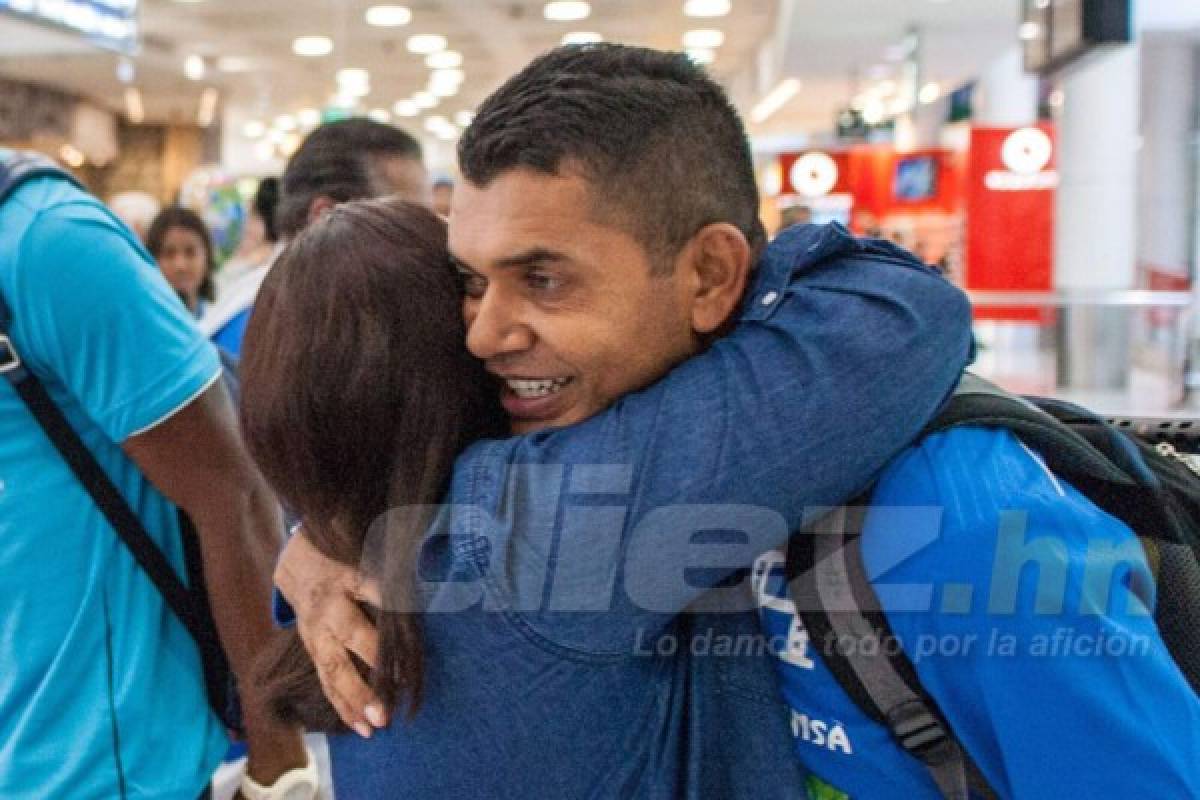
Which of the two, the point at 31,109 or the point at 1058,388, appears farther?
the point at 31,109

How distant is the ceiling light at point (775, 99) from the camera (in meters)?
16.1

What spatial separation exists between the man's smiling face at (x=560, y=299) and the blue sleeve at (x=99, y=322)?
596 millimetres

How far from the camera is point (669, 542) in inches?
40.5

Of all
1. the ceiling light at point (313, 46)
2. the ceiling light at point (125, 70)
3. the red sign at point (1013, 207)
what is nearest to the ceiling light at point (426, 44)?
the ceiling light at point (313, 46)

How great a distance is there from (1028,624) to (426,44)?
14.5m

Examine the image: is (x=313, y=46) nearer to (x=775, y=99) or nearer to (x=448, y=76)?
(x=448, y=76)

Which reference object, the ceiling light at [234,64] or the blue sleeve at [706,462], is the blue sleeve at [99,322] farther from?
the ceiling light at [234,64]

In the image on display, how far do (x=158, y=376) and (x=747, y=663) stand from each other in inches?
33.4

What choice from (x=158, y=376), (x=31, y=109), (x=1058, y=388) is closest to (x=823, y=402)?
(x=158, y=376)

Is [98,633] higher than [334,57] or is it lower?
lower

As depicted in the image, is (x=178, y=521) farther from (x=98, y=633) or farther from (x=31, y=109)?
(x=31, y=109)

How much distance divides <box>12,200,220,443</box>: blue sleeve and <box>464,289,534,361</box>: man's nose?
63 cm

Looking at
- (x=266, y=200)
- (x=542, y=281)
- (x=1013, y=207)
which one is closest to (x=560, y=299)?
(x=542, y=281)

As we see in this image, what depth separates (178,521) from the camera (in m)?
1.70
